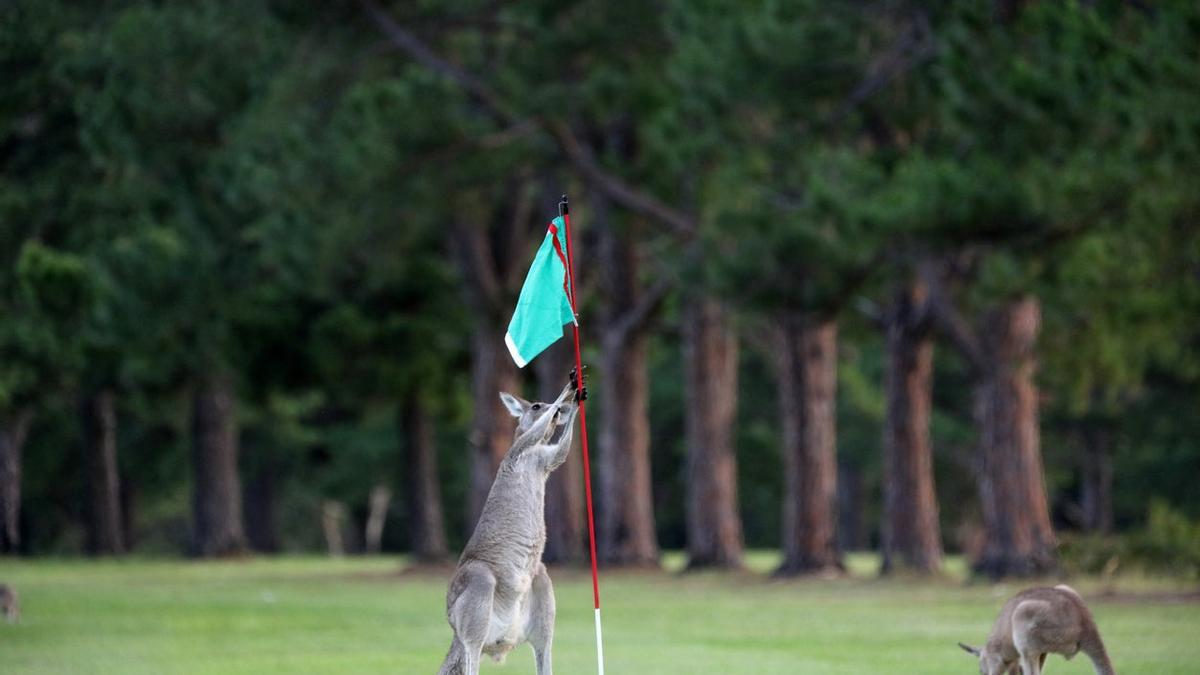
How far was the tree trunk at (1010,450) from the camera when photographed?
1345 inches

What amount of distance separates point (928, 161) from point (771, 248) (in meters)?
3.89

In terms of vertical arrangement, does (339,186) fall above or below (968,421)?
above

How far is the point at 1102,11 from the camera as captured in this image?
1091 inches

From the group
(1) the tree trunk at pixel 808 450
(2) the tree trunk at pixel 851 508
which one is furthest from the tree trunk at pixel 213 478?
(2) the tree trunk at pixel 851 508

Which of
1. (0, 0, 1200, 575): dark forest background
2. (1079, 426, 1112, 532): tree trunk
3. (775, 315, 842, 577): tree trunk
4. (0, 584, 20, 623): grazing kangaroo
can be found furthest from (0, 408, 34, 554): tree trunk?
(1079, 426, 1112, 532): tree trunk

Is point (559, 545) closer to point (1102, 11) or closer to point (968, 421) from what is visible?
point (1102, 11)

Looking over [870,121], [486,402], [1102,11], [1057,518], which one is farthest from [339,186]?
[1057,518]

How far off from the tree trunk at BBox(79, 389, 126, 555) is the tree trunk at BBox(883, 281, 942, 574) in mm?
28818

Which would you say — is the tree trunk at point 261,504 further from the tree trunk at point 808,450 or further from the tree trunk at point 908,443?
the tree trunk at point 908,443

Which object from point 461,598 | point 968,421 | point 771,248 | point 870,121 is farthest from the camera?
point 968,421

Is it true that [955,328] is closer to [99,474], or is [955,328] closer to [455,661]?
[455,661]

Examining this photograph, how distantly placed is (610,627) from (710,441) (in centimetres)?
1563

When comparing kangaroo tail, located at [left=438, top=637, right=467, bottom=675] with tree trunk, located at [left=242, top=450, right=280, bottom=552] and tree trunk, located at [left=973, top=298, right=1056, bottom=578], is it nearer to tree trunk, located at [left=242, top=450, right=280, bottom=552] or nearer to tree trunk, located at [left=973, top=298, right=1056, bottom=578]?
tree trunk, located at [left=973, top=298, right=1056, bottom=578]

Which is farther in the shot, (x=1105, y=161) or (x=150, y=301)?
(x=150, y=301)
